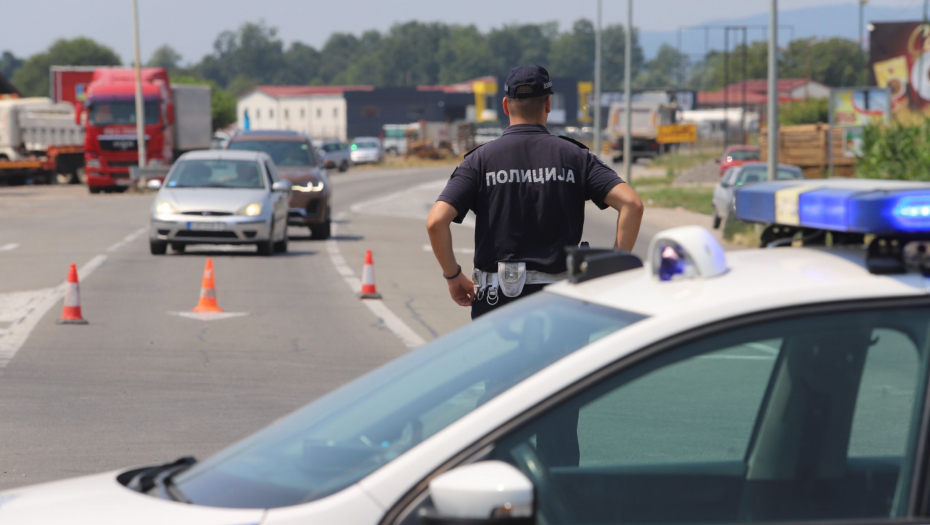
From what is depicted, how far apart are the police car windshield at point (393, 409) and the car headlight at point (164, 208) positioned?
53.5ft

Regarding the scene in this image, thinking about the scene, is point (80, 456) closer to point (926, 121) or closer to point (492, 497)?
point (492, 497)

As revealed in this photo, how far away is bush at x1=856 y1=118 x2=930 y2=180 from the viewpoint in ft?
85.1

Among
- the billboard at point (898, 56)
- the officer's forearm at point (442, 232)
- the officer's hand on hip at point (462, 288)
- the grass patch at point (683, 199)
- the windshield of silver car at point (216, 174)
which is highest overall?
the billboard at point (898, 56)

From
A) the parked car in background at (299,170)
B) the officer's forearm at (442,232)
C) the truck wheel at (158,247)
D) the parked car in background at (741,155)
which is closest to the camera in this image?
the officer's forearm at (442,232)

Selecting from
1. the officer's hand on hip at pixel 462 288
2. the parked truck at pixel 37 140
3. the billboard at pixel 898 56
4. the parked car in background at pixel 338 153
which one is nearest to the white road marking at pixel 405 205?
the parked truck at pixel 37 140

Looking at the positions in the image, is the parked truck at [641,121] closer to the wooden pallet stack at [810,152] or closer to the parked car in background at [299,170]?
the wooden pallet stack at [810,152]

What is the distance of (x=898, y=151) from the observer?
2700 cm

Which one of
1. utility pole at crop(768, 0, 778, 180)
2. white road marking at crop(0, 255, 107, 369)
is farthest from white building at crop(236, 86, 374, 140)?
white road marking at crop(0, 255, 107, 369)

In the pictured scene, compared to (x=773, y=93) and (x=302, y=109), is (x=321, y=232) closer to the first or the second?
(x=773, y=93)

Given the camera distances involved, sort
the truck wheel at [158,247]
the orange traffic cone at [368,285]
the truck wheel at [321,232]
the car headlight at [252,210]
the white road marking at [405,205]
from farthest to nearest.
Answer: the white road marking at [405,205], the truck wheel at [321,232], the truck wheel at [158,247], the car headlight at [252,210], the orange traffic cone at [368,285]

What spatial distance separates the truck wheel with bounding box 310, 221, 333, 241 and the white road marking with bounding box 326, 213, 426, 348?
3.00m

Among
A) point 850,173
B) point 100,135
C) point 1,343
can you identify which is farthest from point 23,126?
point 1,343

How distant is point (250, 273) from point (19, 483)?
36.9 feet

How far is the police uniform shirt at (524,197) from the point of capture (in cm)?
499
